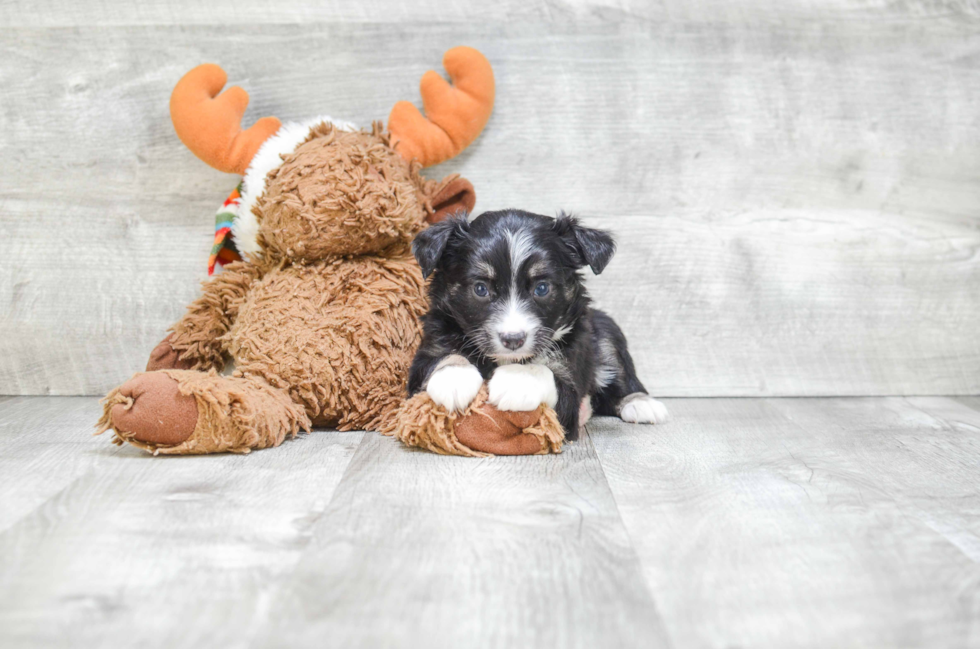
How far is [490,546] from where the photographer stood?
1593mm

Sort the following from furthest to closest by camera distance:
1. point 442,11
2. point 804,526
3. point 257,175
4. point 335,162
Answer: point 442,11 < point 257,175 < point 335,162 < point 804,526

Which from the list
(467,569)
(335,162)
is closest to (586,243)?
(335,162)

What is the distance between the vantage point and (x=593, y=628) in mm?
1268

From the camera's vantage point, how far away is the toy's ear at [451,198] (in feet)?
9.71

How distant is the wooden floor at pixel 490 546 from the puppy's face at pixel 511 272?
39cm

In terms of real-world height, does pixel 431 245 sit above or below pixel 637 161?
below

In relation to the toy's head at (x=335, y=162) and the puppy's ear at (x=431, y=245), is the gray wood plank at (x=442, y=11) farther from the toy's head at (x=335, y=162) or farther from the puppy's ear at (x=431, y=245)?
the puppy's ear at (x=431, y=245)

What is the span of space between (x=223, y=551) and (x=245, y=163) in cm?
178

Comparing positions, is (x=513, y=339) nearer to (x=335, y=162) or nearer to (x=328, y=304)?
(x=328, y=304)

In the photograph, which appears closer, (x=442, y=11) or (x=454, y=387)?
(x=454, y=387)

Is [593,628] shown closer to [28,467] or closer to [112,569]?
[112,569]

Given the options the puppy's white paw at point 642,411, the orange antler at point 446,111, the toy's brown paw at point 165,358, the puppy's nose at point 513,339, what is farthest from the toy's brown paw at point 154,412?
the puppy's white paw at point 642,411

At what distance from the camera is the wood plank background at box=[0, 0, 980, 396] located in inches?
126

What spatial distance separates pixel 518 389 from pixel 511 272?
0.37 metres
